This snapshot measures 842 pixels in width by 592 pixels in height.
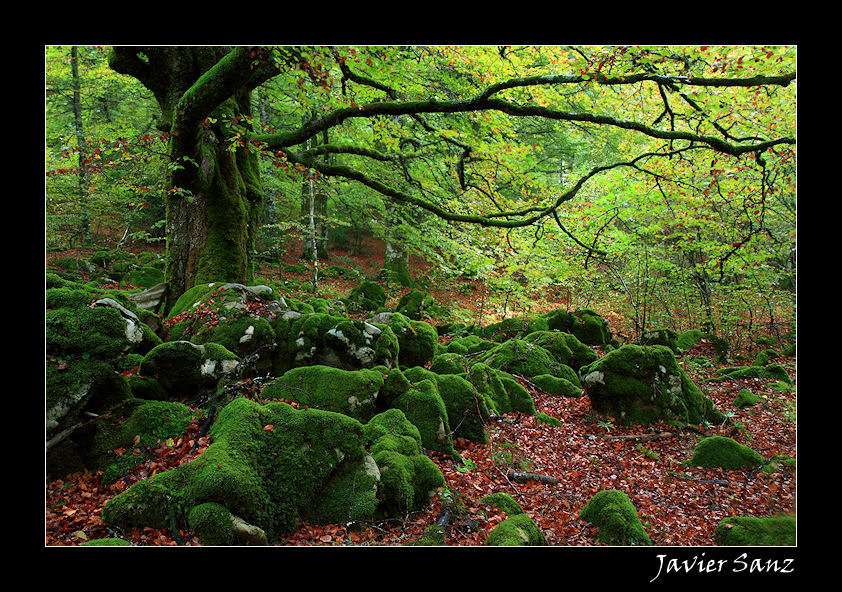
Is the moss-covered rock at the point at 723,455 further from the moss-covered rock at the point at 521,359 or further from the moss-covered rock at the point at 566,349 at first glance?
the moss-covered rock at the point at 566,349

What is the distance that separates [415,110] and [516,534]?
5.00 metres

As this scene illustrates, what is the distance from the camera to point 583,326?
1160 cm

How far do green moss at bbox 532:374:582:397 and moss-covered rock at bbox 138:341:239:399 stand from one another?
5828mm

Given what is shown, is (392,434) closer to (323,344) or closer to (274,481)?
(274,481)

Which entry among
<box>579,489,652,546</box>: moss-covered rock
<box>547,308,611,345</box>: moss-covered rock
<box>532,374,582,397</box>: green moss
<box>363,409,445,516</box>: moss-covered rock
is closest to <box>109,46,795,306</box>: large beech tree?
<box>532,374,582,397</box>: green moss

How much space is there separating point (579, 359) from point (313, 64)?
7969 millimetres

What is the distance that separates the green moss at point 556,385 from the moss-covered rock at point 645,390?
998 millimetres

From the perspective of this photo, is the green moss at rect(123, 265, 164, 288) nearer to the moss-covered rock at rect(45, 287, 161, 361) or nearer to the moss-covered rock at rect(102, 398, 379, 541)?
the moss-covered rock at rect(45, 287, 161, 361)

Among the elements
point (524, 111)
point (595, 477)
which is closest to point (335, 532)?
point (595, 477)

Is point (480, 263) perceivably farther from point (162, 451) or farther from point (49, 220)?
point (49, 220)

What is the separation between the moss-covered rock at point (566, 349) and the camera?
30.6ft

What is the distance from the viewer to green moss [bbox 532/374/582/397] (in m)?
8.02

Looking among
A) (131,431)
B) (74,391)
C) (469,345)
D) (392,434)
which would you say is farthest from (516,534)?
(469,345)

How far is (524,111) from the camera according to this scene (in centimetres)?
533
